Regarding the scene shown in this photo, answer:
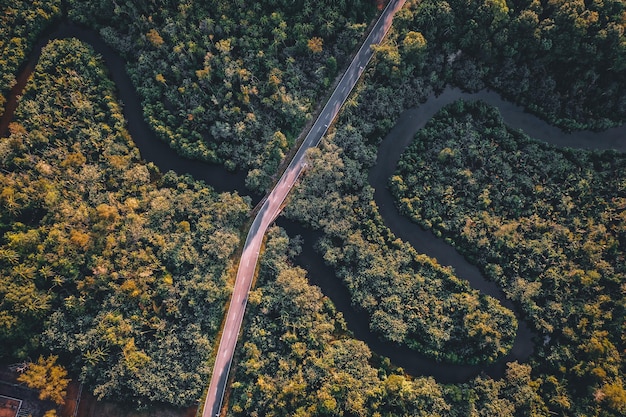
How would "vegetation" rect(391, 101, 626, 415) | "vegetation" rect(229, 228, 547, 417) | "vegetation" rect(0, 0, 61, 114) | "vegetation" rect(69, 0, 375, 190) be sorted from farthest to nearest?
"vegetation" rect(69, 0, 375, 190) → "vegetation" rect(0, 0, 61, 114) → "vegetation" rect(391, 101, 626, 415) → "vegetation" rect(229, 228, 547, 417)

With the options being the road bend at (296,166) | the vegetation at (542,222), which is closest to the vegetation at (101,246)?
the road bend at (296,166)

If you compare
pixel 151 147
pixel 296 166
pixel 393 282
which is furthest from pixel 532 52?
pixel 151 147

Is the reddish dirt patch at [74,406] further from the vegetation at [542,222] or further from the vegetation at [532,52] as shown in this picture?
the vegetation at [532,52]

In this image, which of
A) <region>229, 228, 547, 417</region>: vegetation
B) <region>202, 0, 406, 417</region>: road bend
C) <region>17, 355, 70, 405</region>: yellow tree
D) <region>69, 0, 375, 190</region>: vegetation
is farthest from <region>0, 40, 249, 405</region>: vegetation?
<region>229, 228, 547, 417</region>: vegetation

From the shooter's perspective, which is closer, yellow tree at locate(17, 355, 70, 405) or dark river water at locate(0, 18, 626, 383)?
yellow tree at locate(17, 355, 70, 405)

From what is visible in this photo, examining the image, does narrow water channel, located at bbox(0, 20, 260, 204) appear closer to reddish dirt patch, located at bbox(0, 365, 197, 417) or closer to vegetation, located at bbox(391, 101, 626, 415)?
vegetation, located at bbox(391, 101, 626, 415)

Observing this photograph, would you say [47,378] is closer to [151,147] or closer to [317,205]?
[151,147]
